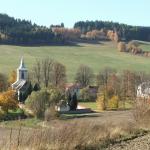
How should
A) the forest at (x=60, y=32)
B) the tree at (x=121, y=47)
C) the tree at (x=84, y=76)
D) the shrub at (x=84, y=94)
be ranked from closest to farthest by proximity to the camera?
the shrub at (x=84, y=94), the tree at (x=84, y=76), the forest at (x=60, y=32), the tree at (x=121, y=47)

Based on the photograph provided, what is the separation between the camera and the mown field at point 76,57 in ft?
358

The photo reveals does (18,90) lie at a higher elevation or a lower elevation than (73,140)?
lower

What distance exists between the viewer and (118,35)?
6201 inches

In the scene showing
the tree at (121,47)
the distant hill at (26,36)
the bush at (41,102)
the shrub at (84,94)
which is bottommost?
the shrub at (84,94)

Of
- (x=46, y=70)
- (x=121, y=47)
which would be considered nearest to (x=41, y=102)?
(x=46, y=70)

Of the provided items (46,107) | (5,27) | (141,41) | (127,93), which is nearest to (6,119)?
(46,107)

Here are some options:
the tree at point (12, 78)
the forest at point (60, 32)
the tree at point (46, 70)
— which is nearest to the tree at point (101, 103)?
the tree at point (46, 70)

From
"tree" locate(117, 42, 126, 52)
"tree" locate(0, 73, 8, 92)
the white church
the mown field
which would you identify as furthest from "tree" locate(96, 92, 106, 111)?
"tree" locate(117, 42, 126, 52)

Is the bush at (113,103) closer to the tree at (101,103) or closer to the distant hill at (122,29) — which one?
the tree at (101,103)

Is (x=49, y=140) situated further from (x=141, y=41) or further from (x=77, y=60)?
(x=141, y=41)

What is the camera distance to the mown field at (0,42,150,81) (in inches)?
4296

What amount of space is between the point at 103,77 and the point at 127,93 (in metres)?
14.6

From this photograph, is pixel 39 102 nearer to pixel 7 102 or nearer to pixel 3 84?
pixel 7 102

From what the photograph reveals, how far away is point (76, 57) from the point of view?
11975cm
